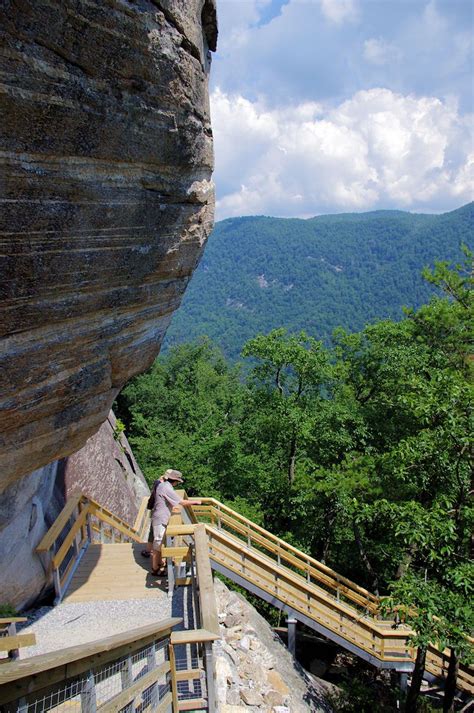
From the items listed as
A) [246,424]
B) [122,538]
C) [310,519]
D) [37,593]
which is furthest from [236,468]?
[37,593]

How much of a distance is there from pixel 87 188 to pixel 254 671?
8476 millimetres

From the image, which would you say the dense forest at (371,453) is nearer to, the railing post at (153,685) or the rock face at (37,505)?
the railing post at (153,685)

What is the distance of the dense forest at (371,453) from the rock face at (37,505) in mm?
4845

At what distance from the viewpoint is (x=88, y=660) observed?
9.38ft

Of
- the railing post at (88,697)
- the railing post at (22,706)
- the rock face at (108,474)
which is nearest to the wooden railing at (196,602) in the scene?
the railing post at (88,697)

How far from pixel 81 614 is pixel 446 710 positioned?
6975 millimetres

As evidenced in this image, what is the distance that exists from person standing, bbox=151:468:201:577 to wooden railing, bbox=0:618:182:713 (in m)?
2.93

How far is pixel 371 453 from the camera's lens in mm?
14008

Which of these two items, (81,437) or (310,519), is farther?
(310,519)

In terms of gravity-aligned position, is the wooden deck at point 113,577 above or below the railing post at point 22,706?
below

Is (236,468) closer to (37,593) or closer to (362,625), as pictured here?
(362,625)

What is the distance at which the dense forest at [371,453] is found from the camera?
8.12 metres

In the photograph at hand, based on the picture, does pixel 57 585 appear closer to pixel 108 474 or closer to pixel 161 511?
pixel 161 511

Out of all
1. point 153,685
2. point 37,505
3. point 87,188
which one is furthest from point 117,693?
point 37,505
